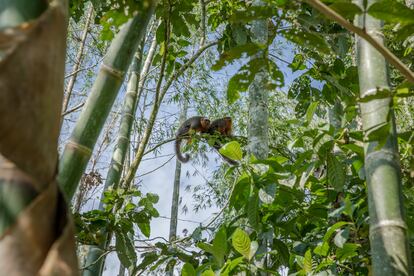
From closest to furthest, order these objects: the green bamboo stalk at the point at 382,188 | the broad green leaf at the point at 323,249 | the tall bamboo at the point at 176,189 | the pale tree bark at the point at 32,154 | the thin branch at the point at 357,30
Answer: the pale tree bark at the point at 32,154 < the thin branch at the point at 357,30 < the green bamboo stalk at the point at 382,188 < the broad green leaf at the point at 323,249 < the tall bamboo at the point at 176,189

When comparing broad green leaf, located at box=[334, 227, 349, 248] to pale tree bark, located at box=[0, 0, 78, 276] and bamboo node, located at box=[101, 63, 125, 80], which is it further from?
pale tree bark, located at box=[0, 0, 78, 276]

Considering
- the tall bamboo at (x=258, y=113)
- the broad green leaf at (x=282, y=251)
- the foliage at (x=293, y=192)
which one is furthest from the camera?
the tall bamboo at (x=258, y=113)

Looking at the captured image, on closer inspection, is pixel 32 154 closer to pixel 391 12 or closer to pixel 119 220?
pixel 391 12

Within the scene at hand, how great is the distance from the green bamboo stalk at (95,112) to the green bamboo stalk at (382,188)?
1.27ft

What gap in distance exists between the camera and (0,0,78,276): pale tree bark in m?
0.27

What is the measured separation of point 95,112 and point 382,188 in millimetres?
552

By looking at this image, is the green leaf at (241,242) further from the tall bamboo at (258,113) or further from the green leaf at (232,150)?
the tall bamboo at (258,113)

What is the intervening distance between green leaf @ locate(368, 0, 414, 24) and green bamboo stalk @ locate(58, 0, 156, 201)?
284 mm

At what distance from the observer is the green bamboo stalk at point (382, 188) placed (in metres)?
0.87

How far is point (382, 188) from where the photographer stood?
944 mm

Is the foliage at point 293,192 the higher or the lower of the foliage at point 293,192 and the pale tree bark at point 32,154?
the higher

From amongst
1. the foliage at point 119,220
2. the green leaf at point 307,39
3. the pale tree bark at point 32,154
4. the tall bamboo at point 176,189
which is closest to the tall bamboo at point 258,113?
the foliage at point 119,220

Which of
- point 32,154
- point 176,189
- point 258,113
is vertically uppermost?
point 176,189

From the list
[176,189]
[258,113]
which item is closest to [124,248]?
[258,113]
